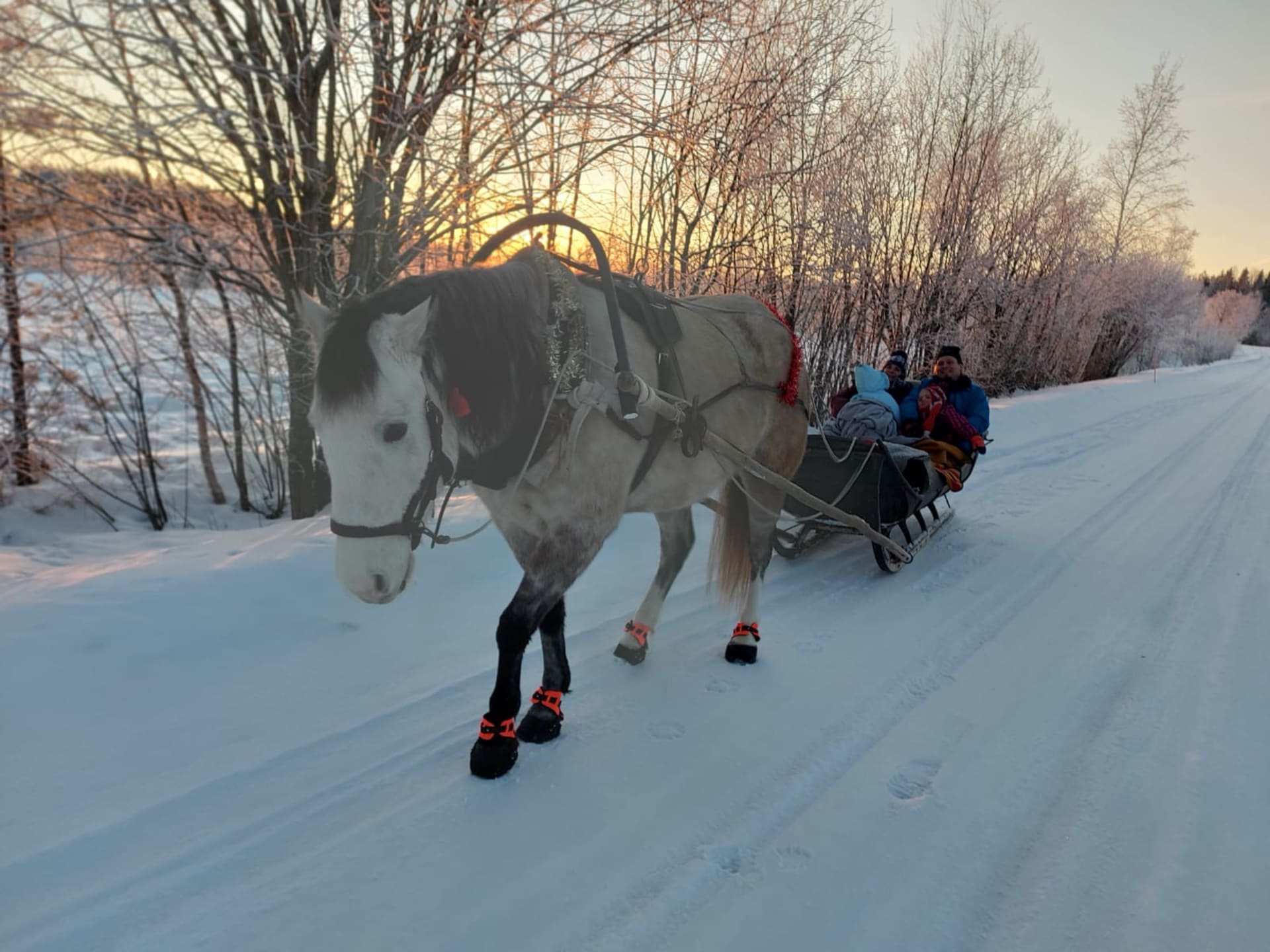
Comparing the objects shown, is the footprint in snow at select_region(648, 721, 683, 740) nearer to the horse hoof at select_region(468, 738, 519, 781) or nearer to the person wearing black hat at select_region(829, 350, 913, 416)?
the horse hoof at select_region(468, 738, 519, 781)

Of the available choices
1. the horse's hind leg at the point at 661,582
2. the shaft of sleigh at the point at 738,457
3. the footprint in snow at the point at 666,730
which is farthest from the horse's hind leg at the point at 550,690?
the shaft of sleigh at the point at 738,457

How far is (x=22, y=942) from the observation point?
1.61 metres

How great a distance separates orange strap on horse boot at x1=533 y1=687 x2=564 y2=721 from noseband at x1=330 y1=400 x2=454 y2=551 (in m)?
0.90

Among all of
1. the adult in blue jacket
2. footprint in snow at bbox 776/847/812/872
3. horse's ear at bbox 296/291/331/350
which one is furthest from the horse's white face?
the adult in blue jacket

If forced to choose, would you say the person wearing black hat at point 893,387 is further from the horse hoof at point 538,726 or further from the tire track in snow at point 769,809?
the horse hoof at point 538,726

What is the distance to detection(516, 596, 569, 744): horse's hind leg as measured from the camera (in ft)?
8.18

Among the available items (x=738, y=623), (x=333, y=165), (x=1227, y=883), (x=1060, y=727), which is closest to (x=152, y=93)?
(x=333, y=165)

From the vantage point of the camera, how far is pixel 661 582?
3367 millimetres

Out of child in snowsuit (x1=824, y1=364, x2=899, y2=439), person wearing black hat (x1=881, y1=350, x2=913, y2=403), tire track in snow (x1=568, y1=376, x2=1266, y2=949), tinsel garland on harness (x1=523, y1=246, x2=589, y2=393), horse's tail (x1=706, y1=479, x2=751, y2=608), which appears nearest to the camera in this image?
tire track in snow (x1=568, y1=376, x2=1266, y2=949)

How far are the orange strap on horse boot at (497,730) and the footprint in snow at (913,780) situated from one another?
4.26ft

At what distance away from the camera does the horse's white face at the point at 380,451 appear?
5.82 ft

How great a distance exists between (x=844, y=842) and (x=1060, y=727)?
48.3 inches

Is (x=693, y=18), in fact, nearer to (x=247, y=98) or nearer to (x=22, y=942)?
(x=247, y=98)

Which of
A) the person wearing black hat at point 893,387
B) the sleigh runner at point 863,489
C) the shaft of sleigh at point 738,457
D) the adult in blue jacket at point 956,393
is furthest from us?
the person wearing black hat at point 893,387
